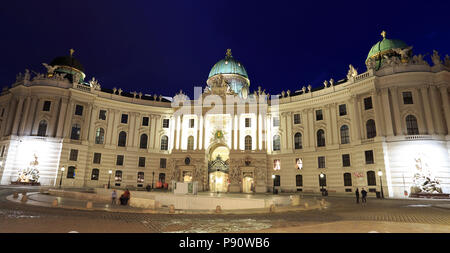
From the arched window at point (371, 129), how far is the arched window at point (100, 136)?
4717 cm

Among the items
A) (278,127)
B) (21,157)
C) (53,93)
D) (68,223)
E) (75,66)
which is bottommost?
(68,223)

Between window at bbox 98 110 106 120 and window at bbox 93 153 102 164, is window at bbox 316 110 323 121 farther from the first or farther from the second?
window at bbox 93 153 102 164

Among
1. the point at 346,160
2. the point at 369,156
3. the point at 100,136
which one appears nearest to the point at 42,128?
the point at 100,136

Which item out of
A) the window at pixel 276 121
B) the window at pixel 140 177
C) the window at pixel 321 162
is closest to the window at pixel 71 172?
the window at pixel 140 177

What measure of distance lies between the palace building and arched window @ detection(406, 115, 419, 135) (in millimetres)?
148

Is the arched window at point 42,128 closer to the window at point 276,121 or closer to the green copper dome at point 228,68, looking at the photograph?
the green copper dome at point 228,68

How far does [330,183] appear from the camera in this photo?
4384 centimetres

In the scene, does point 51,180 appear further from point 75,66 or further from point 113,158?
point 75,66

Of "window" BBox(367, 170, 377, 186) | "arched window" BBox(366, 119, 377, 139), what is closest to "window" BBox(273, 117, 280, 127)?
"arched window" BBox(366, 119, 377, 139)

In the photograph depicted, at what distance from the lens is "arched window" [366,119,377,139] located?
133 ft

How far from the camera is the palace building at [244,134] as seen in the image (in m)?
38.0

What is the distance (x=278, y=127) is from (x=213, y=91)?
15.0 meters
